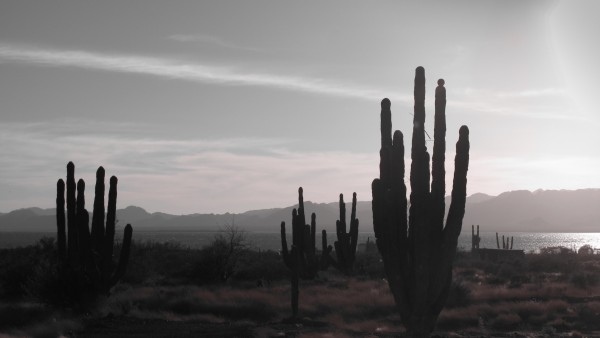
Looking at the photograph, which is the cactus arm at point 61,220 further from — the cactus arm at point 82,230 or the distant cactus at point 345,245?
the distant cactus at point 345,245

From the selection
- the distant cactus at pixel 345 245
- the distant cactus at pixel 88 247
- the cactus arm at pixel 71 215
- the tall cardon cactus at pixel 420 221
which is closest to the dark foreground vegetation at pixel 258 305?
the distant cactus at pixel 88 247

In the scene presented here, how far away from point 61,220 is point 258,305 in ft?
28.2

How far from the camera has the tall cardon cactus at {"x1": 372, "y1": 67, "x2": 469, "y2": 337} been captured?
56.9 ft

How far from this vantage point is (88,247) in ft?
81.5

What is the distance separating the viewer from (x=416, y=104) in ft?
60.0

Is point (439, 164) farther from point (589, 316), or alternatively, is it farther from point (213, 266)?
point (213, 266)

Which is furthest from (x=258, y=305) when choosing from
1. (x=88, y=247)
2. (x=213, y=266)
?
(x=213, y=266)

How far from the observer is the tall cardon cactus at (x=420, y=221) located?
17.3 metres

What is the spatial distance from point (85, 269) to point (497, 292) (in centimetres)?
1842

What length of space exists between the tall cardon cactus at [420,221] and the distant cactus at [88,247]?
1172 centimetres

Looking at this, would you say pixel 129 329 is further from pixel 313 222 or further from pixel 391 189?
pixel 313 222

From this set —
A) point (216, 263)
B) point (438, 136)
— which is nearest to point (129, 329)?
point (438, 136)

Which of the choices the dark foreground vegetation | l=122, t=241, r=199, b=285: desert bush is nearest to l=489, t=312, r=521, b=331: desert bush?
the dark foreground vegetation

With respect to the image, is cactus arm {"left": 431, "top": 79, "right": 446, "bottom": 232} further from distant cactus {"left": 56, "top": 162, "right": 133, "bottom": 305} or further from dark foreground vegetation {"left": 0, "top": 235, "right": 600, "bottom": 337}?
distant cactus {"left": 56, "top": 162, "right": 133, "bottom": 305}
